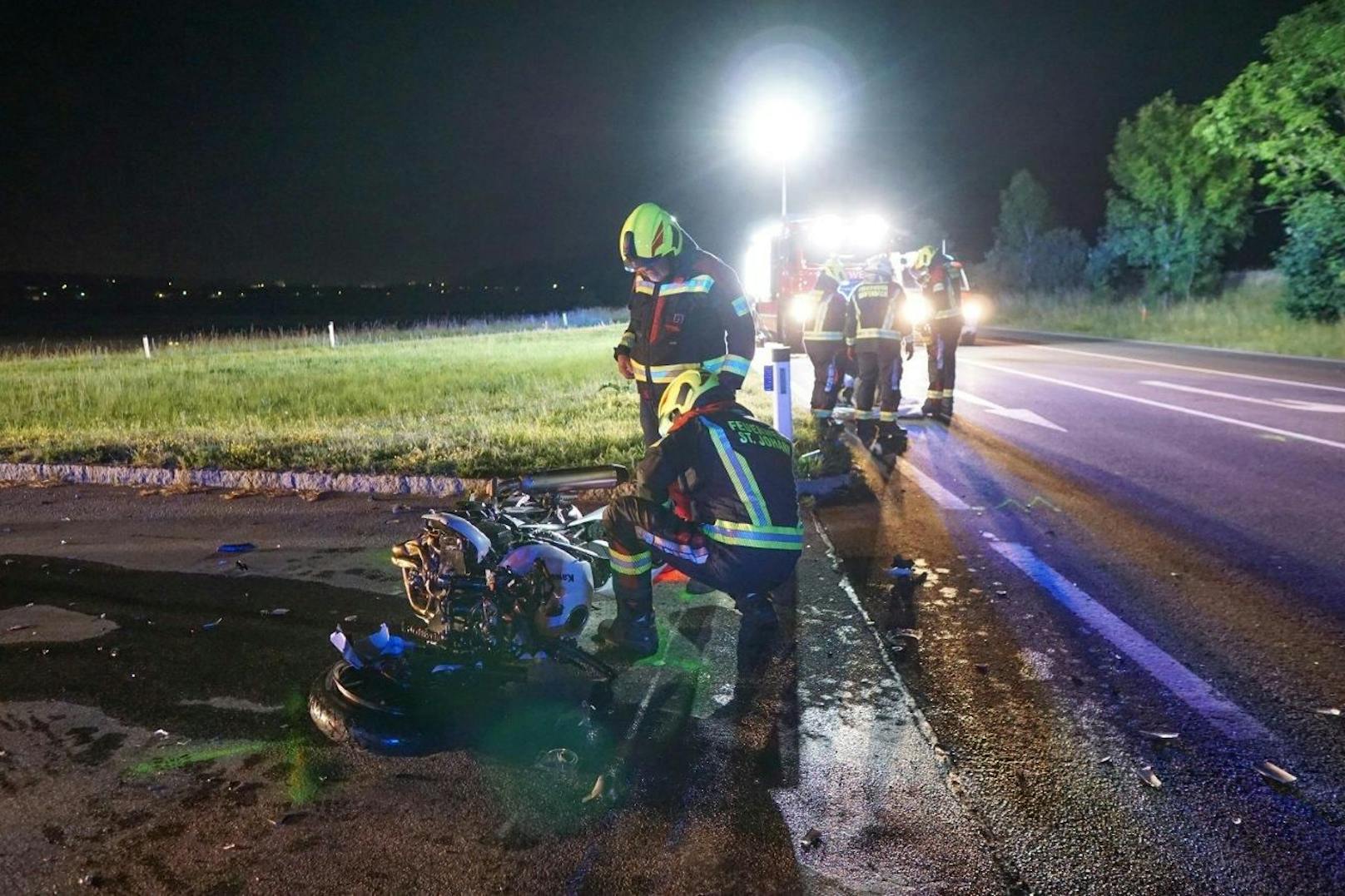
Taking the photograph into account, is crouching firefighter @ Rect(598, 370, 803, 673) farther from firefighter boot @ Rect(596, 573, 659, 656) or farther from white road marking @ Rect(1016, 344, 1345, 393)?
white road marking @ Rect(1016, 344, 1345, 393)

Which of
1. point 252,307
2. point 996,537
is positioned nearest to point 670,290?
point 996,537

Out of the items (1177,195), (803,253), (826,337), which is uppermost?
(1177,195)

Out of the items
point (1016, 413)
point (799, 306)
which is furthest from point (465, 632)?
point (799, 306)

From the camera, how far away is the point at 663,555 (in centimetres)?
423

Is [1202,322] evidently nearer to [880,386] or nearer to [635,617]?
[880,386]

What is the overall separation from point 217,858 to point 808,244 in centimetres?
2010

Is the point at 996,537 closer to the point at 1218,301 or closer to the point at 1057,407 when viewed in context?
the point at 1057,407

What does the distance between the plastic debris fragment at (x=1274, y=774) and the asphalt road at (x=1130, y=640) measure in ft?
0.10

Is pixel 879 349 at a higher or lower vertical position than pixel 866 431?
higher

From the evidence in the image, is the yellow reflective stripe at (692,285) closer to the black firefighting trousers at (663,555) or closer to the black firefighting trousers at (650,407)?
the black firefighting trousers at (650,407)

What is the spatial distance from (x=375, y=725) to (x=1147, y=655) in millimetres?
3431

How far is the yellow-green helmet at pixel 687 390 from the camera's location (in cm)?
435

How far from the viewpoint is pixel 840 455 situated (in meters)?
8.53

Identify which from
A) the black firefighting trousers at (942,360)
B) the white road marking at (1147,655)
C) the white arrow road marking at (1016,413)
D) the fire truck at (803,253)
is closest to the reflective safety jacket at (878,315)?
the black firefighting trousers at (942,360)
